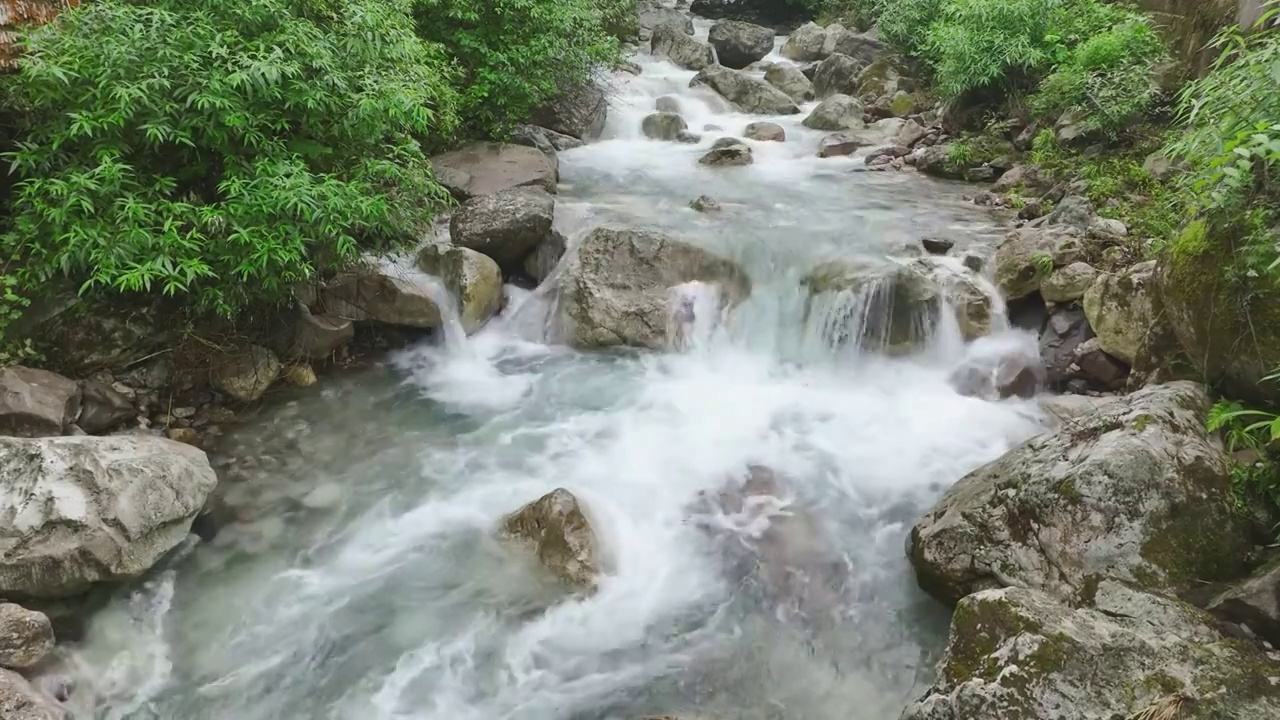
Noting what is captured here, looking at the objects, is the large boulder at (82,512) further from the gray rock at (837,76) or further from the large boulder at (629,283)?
the gray rock at (837,76)

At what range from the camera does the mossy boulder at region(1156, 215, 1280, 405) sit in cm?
438

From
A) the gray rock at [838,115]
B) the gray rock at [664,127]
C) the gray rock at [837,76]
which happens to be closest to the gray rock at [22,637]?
the gray rock at [664,127]

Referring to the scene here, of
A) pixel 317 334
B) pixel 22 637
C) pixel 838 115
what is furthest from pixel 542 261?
pixel 838 115

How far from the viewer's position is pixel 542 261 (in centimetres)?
891

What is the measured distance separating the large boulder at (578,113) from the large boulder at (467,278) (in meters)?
5.93

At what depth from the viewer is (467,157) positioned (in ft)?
34.6

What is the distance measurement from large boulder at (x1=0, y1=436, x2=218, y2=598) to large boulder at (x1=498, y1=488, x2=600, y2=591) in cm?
229

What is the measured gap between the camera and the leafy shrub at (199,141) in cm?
509

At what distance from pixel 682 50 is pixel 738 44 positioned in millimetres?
1642

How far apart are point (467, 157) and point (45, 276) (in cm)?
609

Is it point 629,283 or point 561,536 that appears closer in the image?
point 561,536

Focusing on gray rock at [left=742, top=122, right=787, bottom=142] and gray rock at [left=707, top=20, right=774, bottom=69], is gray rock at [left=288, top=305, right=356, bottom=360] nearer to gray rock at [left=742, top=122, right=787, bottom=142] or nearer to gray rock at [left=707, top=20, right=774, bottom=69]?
gray rock at [left=742, top=122, right=787, bottom=142]

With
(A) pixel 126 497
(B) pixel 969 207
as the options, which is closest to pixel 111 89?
(A) pixel 126 497

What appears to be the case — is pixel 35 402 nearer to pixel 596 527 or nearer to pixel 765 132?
pixel 596 527
